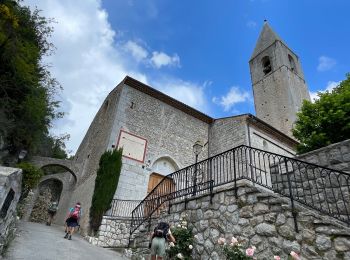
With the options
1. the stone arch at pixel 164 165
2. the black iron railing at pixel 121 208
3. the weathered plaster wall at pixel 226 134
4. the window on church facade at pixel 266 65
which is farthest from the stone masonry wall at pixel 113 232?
the window on church facade at pixel 266 65

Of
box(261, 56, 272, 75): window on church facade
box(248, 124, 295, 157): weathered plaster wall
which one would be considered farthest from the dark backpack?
box(261, 56, 272, 75): window on church facade

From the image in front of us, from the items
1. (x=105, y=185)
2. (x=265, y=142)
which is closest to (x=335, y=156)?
(x=105, y=185)

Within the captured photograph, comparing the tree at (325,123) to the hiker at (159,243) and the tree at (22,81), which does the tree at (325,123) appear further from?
the tree at (22,81)

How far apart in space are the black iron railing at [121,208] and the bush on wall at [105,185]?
256 mm

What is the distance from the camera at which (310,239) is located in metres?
4.09

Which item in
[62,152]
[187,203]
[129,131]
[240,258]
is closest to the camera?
[240,258]

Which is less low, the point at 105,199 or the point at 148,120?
the point at 148,120

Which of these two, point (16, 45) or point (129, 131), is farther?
point (129, 131)

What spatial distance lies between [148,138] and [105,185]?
384cm

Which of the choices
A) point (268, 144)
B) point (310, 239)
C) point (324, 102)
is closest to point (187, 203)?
point (310, 239)

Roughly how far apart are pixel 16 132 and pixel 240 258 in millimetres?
11464

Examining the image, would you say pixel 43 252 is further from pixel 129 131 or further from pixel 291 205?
pixel 129 131

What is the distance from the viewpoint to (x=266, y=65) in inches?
1173

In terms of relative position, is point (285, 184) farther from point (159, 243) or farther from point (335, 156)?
point (159, 243)
